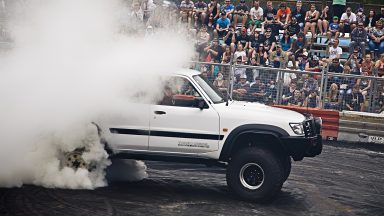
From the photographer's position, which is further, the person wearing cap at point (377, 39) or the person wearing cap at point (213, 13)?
the person wearing cap at point (377, 39)

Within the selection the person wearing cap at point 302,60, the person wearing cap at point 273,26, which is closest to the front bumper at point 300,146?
the person wearing cap at point 302,60

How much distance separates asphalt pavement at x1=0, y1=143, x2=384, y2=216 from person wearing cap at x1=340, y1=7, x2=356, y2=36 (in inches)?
325

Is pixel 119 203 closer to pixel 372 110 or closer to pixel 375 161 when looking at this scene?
pixel 375 161

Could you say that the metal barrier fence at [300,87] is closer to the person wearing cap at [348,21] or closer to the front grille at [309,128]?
the person wearing cap at [348,21]

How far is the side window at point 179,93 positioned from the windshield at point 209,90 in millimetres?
212

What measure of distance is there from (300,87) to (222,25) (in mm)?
3898

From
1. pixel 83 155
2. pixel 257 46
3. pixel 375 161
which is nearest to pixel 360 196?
pixel 375 161

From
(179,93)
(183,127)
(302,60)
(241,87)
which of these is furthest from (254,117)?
(302,60)

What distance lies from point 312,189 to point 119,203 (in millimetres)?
3508

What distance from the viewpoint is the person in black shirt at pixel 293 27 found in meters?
19.2

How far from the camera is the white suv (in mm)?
9375

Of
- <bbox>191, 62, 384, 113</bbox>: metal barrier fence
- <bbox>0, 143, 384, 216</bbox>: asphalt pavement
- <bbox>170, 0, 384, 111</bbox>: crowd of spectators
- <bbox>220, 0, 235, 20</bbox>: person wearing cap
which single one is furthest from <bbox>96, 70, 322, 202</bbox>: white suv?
<bbox>220, 0, 235, 20</bbox>: person wearing cap

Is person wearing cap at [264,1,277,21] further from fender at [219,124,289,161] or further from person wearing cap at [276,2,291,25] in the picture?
fender at [219,124,289,161]

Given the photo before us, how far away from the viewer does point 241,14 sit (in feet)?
65.5
